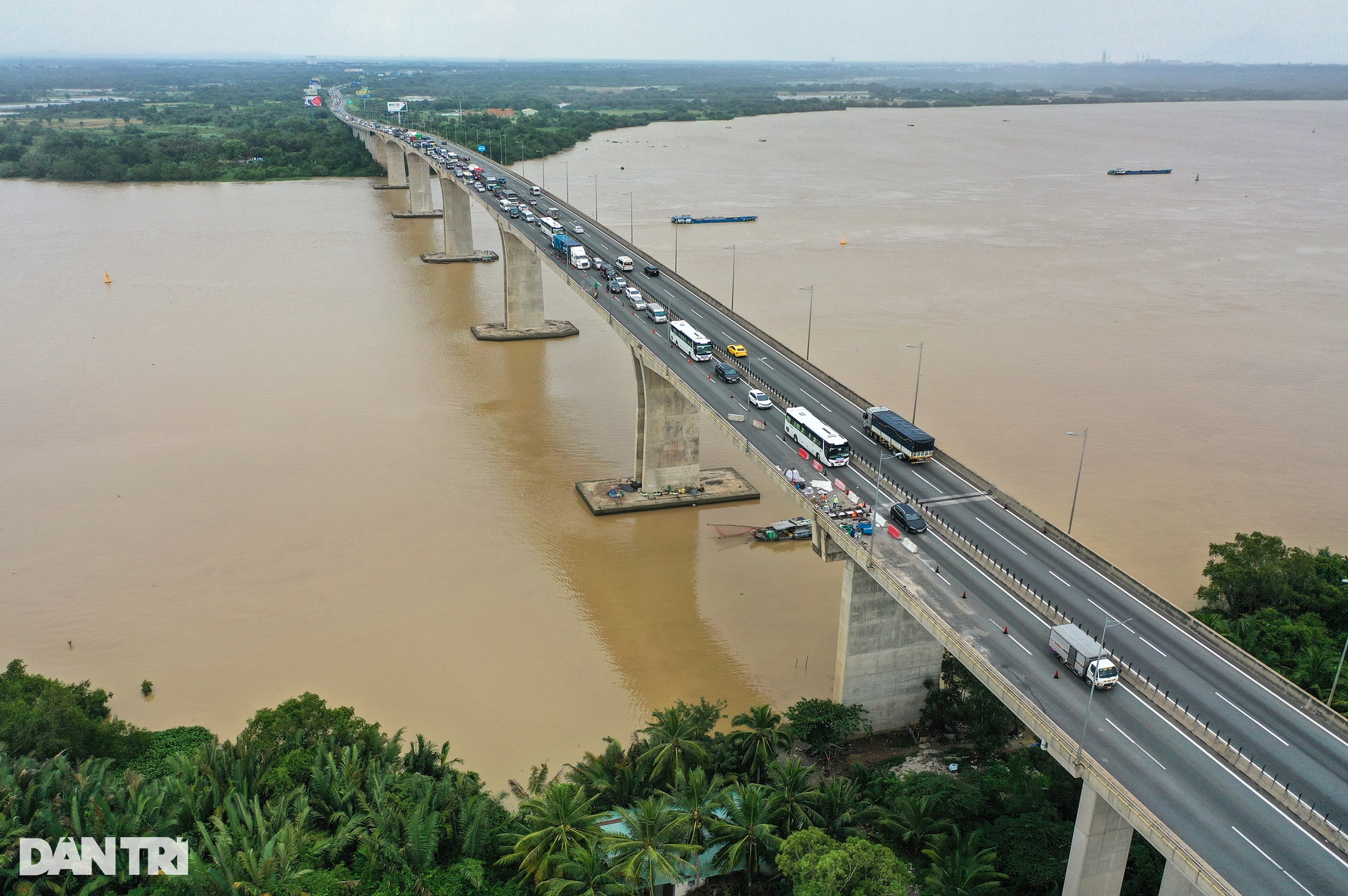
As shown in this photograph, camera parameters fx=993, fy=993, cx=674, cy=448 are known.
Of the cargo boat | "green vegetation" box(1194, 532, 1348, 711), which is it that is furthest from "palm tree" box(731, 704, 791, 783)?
the cargo boat

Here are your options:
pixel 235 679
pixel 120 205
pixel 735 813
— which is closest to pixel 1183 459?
pixel 735 813

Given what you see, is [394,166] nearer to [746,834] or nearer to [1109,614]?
[1109,614]

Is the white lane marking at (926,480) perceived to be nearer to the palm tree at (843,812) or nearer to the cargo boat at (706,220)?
the palm tree at (843,812)

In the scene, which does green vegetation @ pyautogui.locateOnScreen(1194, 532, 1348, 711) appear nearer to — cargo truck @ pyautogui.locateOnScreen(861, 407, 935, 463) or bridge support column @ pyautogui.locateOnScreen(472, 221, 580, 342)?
cargo truck @ pyautogui.locateOnScreen(861, 407, 935, 463)

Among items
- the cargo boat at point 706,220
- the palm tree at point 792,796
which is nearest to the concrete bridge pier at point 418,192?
the cargo boat at point 706,220

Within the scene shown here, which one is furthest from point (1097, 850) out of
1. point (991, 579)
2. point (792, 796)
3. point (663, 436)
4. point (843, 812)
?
point (663, 436)
